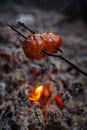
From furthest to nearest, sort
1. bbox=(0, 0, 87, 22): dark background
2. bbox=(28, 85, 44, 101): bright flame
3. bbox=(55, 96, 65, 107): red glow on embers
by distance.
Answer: bbox=(0, 0, 87, 22): dark background < bbox=(55, 96, 65, 107): red glow on embers < bbox=(28, 85, 44, 101): bright flame

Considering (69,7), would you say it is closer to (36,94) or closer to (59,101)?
(59,101)

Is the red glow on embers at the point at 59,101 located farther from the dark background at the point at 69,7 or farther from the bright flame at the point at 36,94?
the dark background at the point at 69,7

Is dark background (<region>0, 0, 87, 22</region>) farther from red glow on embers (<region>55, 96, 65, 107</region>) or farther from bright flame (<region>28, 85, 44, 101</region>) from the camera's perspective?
bright flame (<region>28, 85, 44, 101</region>)

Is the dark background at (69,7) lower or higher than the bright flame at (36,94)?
higher

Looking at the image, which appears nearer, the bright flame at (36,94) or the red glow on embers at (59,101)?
the bright flame at (36,94)

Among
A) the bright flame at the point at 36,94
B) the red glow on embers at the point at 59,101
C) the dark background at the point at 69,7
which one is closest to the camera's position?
the bright flame at the point at 36,94

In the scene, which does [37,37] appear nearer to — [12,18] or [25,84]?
[25,84]

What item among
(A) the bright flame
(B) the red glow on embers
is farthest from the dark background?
(A) the bright flame

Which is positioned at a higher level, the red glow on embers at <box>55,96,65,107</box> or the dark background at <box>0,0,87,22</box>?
the dark background at <box>0,0,87,22</box>

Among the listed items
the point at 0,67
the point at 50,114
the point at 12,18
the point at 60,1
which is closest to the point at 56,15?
the point at 60,1

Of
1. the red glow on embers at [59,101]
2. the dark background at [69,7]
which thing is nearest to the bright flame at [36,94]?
the red glow on embers at [59,101]

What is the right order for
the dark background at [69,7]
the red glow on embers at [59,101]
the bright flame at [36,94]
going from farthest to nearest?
the dark background at [69,7]
the red glow on embers at [59,101]
the bright flame at [36,94]

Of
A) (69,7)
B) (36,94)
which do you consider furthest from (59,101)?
(69,7)
